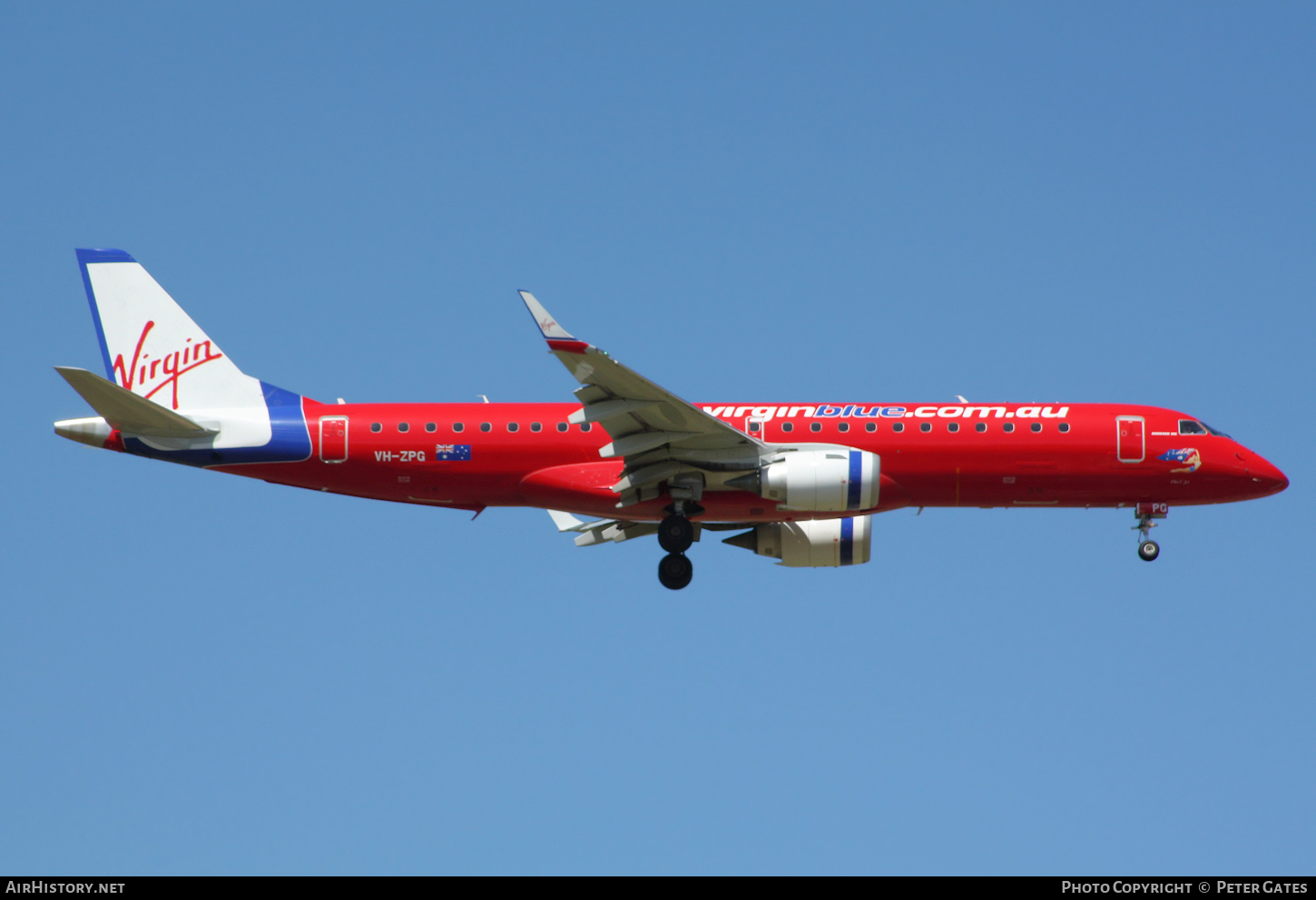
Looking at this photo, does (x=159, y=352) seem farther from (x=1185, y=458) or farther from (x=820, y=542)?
(x=1185, y=458)

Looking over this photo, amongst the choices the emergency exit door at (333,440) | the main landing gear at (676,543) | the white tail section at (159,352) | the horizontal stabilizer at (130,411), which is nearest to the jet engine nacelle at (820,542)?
the main landing gear at (676,543)

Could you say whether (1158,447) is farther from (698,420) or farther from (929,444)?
(698,420)

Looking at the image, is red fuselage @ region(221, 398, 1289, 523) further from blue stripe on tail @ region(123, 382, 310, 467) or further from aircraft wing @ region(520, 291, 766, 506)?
aircraft wing @ region(520, 291, 766, 506)

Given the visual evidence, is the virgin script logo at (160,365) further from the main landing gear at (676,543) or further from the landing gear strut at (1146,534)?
the landing gear strut at (1146,534)

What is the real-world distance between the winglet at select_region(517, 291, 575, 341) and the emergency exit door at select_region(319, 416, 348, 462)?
7.40 metres

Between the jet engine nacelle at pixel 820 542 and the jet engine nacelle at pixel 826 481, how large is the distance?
3839 millimetres

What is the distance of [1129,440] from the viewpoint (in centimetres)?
3741

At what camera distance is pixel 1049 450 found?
37.1m

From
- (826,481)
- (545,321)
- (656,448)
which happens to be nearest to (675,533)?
(656,448)

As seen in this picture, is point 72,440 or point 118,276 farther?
point 118,276

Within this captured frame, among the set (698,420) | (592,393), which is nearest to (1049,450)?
(698,420)

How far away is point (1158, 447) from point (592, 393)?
14.2m

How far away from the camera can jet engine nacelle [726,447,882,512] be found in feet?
114

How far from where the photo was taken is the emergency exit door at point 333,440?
36.2 m
